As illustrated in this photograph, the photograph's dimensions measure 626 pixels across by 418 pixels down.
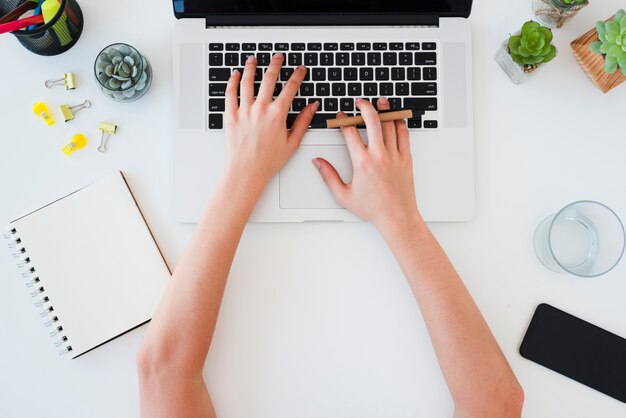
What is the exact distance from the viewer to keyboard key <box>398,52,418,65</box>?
0.87 metres

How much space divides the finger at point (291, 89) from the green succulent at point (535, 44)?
1.06 ft

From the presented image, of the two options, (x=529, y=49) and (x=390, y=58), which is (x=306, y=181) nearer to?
(x=390, y=58)

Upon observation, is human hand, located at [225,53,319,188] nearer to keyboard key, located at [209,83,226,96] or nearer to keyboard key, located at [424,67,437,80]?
keyboard key, located at [209,83,226,96]

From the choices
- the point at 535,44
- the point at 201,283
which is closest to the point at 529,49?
the point at 535,44

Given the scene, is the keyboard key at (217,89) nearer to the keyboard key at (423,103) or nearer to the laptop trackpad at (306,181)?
the laptop trackpad at (306,181)

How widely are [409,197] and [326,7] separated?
0.31 meters

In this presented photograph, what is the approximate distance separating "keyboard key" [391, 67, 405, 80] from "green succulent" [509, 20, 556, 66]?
17 centimetres

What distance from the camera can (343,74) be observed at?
0.86 meters

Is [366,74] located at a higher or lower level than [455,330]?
higher

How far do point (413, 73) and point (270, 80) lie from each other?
0.22 metres

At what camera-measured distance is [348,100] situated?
0.86 m

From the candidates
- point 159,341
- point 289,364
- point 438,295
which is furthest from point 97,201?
point 438,295

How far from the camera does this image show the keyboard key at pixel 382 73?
864 mm

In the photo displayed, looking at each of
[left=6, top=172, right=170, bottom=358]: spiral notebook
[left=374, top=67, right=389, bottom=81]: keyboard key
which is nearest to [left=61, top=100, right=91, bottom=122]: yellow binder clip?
[left=6, top=172, right=170, bottom=358]: spiral notebook
